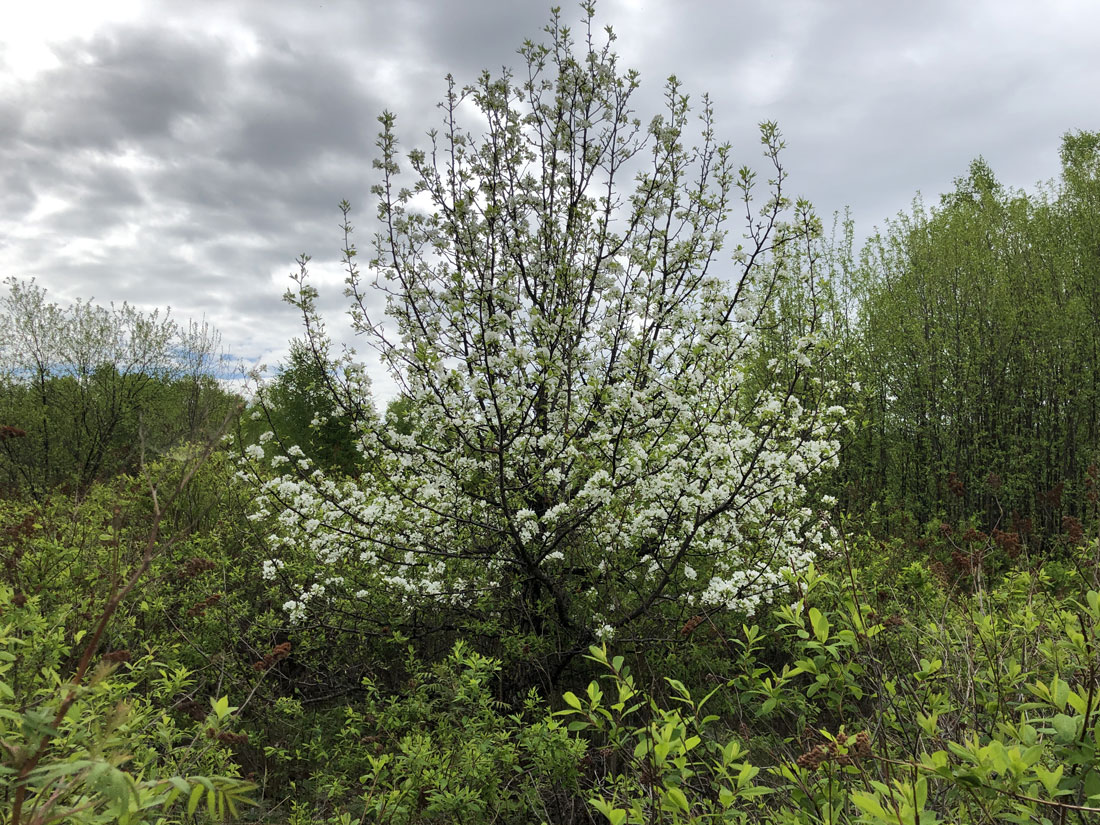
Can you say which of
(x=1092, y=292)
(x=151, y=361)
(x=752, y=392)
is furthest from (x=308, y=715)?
(x=151, y=361)

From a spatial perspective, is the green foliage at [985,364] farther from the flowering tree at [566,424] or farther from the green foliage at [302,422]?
the green foliage at [302,422]

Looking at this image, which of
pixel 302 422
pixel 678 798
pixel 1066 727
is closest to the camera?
pixel 1066 727

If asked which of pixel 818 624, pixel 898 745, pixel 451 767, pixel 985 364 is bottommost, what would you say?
pixel 451 767

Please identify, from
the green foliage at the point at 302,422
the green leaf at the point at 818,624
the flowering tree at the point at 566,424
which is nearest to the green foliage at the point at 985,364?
the flowering tree at the point at 566,424

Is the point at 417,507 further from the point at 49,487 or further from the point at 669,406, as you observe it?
the point at 49,487

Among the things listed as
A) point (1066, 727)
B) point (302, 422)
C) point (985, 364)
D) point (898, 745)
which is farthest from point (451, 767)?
point (302, 422)

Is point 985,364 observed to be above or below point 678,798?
above

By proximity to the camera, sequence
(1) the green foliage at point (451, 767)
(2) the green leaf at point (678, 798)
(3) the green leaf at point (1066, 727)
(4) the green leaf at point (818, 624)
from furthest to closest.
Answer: (1) the green foliage at point (451, 767) < (4) the green leaf at point (818, 624) < (2) the green leaf at point (678, 798) < (3) the green leaf at point (1066, 727)

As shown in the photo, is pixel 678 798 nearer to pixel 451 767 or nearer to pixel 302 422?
pixel 451 767

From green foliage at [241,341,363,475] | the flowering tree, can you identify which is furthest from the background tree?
the flowering tree

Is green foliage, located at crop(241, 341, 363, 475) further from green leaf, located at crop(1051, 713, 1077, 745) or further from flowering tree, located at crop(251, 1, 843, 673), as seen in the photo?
green leaf, located at crop(1051, 713, 1077, 745)

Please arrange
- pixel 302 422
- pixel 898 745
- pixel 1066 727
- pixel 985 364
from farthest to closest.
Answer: pixel 302 422 → pixel 985 364 → pixel 898 745 → pixel 1066 727

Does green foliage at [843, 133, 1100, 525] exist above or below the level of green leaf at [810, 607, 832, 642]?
above

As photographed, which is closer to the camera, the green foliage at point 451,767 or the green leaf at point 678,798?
the green leaf at point 678,798
